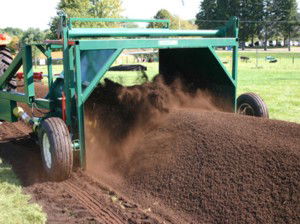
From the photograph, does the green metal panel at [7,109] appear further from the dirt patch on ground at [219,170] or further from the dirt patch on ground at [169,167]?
the dirt patch on ground at [219,170]

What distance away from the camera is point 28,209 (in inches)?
155

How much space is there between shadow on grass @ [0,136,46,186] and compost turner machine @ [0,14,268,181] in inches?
12.5

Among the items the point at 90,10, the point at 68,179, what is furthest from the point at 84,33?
the point at 90,10

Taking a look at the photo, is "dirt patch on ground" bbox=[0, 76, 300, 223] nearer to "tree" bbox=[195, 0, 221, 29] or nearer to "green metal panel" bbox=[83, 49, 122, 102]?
"green metal panel" bbox=[83, 49, 122, 102]

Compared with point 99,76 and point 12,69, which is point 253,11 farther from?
point 99,76

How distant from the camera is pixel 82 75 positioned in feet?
16.5

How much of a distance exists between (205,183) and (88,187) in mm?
1322

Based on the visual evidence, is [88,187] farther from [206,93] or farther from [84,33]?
[206,93]

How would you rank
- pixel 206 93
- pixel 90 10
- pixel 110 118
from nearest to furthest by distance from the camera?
pixel 110 118
pixel 206 93
pixel 90 10

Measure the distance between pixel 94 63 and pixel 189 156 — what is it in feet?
5.27

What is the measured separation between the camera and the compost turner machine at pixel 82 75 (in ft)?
15.1

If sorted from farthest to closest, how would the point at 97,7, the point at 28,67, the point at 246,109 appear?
the point at 97,7
the point at 246,109
the point at 28,67

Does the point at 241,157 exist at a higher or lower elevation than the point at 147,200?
higher

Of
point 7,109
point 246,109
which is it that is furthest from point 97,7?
point 246,109
